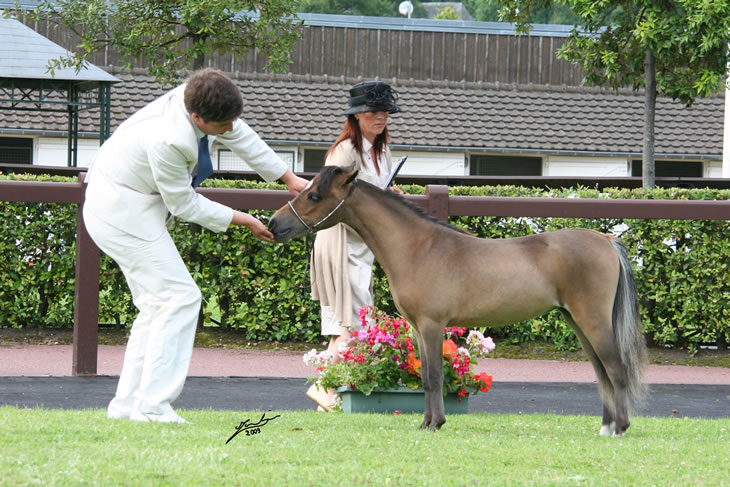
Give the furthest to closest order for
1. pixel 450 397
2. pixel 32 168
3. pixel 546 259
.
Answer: pixel 32 168 → pixel 450 397 → pixel 546 259

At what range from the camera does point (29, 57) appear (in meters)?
19.0

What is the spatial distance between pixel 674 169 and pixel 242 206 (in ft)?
64.6

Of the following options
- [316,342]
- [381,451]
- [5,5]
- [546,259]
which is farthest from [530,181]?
[5,5]

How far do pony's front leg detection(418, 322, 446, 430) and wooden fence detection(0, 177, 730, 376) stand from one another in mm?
2645

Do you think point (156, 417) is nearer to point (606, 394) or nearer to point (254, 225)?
point (254, 225)

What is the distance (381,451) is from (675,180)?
1114 centimetres

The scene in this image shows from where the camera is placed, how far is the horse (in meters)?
5.68

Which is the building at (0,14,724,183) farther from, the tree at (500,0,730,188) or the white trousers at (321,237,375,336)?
the white trousers at (321,237,375,336)

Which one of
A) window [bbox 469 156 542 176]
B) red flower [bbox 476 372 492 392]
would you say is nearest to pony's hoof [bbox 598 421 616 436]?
red flower [bbox 476 372 492 392]

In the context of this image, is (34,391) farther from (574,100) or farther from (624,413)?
(574,100)

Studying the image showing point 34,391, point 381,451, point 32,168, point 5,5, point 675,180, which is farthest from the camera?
point 5,5

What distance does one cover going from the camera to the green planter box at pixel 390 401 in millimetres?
6734

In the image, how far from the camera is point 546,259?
5.73 meters

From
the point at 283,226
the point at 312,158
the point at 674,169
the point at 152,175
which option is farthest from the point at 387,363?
the point at 674,169
